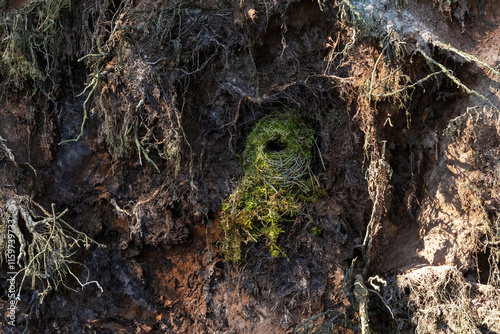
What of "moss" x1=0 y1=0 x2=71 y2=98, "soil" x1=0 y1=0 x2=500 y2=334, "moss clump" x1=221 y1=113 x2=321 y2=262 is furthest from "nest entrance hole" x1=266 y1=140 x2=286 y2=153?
"moss" x1=0 y1=0 x2=71 y2=98

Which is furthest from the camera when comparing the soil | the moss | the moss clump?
the moss

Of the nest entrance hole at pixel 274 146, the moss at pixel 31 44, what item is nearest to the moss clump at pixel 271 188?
the nest entrance hole at pixel 274 146

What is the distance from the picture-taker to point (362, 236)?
9.46 ft

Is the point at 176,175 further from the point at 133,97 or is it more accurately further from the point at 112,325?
the point at 112,325

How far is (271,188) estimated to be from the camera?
299 centimetres

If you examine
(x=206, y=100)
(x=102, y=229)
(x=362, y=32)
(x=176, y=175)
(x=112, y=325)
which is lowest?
(x=112, y=325)

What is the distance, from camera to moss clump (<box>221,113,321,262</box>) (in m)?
2.96

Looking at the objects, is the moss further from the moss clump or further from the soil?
the moss clump

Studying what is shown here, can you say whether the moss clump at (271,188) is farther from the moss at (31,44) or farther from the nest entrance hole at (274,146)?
the moss at (31,44)

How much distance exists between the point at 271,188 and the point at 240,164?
330mm

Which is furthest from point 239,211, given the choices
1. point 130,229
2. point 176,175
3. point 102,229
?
point 102,229

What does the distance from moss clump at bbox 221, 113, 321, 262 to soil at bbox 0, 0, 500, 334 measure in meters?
0.09

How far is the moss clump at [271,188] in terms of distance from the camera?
2963 mm

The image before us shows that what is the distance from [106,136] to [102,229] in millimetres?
717
